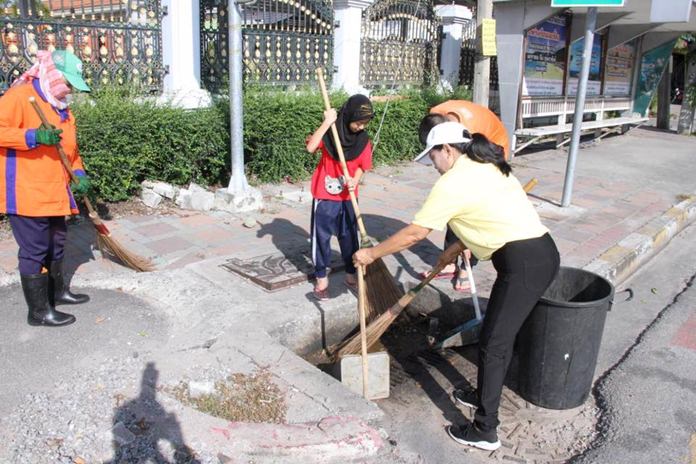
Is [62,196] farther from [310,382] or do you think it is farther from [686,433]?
[686,433]

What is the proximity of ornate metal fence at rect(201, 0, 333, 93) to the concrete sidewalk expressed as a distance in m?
1.90

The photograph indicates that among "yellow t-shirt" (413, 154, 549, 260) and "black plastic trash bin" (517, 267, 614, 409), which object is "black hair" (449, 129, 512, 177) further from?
"black plastic trash bin" (517, 267, 614, 409)

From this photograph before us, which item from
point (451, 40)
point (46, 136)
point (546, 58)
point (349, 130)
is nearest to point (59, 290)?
point (46, 136)

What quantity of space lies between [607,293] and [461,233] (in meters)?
1.07

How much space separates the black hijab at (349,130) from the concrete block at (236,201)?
8.38ft

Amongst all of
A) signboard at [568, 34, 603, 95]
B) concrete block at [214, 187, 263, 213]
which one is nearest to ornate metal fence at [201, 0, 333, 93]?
concrete block at [214, 187, 263, 213]

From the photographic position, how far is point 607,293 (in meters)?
3.45

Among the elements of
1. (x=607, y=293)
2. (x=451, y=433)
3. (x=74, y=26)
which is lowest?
(x=451, y=433)

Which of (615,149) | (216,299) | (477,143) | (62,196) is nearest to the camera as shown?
(477,143)

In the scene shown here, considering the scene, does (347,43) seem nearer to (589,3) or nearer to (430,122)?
(589,3)

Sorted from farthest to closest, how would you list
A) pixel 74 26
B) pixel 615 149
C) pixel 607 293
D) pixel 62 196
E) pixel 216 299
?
pixel 615 149 → pixel 74 26 → pixel 216 299 → pixel 62 196 → pixel 607 293

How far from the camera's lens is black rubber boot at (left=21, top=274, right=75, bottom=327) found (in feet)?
12.6

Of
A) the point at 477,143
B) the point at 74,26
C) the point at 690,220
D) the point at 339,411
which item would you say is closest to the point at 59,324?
the point at 339,411

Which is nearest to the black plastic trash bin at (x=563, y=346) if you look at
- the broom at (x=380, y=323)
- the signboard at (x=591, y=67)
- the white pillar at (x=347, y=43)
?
the broom at (x=380, y=323)
